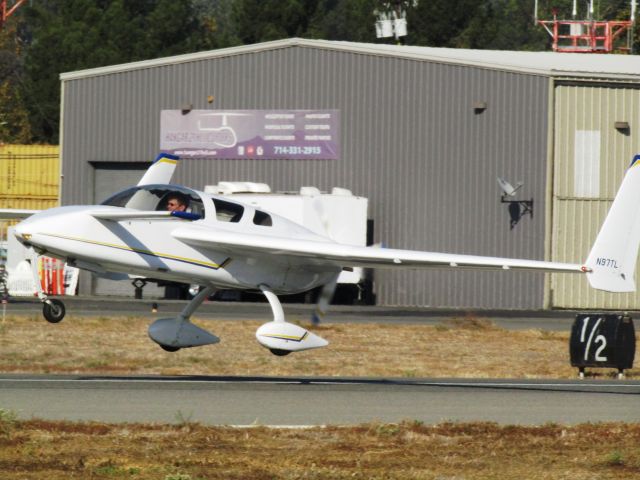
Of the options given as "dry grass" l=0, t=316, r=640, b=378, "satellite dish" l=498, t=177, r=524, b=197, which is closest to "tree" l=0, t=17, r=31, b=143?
"satellite dish" l=498, t=177, r=524, b=197

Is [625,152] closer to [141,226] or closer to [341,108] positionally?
[341,108]

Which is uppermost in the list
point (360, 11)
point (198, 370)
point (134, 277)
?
point (360, 11)

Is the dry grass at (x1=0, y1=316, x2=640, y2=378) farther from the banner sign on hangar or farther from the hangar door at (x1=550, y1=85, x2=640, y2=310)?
the banner sign on hangar

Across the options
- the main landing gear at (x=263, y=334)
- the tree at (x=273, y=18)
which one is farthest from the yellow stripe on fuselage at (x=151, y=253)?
the tree at (x=273, y=18)

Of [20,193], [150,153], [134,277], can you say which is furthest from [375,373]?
[20,193]

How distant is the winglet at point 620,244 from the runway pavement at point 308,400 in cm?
191

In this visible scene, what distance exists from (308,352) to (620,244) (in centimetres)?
1250

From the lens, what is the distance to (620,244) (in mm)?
19938

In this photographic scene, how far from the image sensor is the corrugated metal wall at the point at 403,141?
44.3m

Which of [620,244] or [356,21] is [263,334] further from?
[356,21]

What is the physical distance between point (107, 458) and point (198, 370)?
1337cm

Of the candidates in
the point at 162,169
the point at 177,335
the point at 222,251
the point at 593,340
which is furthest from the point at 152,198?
the point at 593,340

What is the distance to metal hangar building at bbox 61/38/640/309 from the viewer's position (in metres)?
44.1

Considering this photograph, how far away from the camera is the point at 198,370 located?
26719 millimetres
